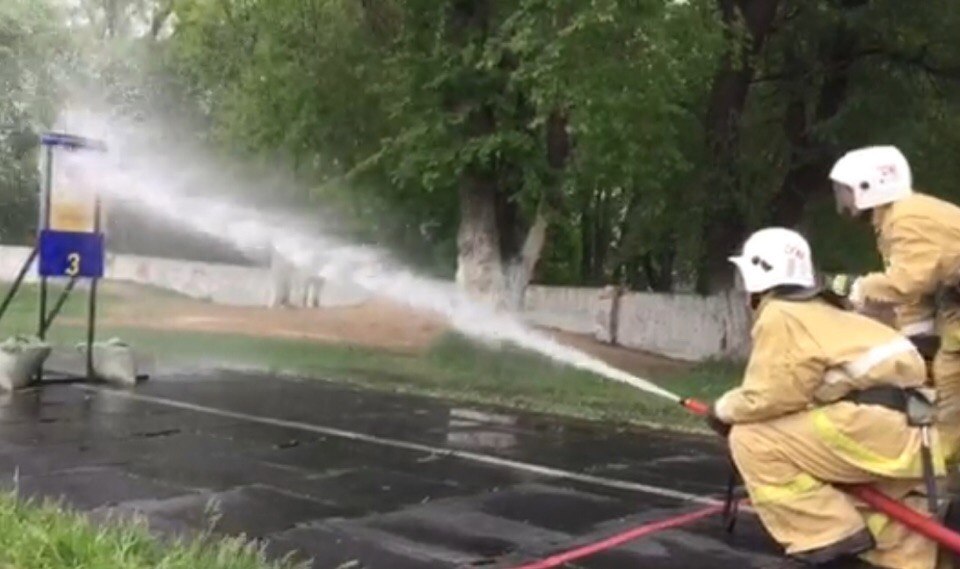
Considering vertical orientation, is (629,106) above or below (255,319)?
above

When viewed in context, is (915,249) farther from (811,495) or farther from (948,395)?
(811,495)

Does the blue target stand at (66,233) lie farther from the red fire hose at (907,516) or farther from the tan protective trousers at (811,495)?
the red fire hose at (907,516)

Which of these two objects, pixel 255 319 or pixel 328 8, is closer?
pixel 328 8

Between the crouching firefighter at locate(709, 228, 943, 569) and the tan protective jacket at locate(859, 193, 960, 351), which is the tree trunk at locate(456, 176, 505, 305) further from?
the crouching firefighter at locate(709, 228, 943, 569)

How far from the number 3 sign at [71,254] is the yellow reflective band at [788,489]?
28.9ft

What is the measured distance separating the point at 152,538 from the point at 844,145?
12351mm

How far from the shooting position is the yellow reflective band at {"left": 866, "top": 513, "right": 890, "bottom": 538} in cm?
545

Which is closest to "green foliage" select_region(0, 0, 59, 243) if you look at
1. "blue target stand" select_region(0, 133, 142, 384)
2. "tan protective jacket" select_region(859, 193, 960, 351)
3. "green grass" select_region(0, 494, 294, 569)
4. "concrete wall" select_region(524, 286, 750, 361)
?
"concrete wall" select_region(524, 286, 750, 361)

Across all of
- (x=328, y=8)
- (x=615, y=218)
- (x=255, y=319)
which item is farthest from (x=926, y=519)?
(x=615, y=218)

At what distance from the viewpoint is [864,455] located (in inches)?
210

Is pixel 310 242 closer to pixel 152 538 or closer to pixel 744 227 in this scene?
pixel 744 227

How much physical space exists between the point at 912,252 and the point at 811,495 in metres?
1.52

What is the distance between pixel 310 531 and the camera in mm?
6930

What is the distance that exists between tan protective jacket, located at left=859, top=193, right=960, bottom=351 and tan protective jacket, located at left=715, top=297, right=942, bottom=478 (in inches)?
36.4
